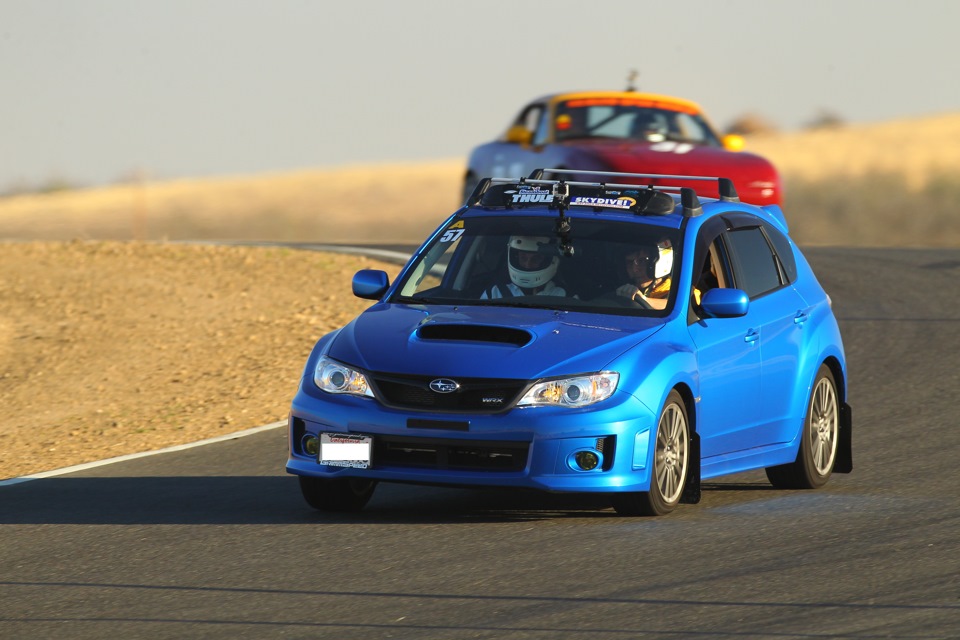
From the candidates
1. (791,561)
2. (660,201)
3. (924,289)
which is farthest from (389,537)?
(924,289)

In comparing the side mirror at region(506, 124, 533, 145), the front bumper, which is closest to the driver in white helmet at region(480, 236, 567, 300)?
the front bumper

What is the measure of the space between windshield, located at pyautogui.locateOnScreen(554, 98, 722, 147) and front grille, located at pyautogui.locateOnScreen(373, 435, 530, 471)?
11.6m

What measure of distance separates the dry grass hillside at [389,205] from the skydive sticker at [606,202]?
54.9 feet

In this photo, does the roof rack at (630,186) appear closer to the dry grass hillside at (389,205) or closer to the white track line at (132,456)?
the white track line at (132,456)

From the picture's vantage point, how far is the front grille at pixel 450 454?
28.2 ft

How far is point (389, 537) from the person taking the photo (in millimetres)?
8555

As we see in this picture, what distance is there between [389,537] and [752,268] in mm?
2993

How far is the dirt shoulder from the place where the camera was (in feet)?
43.9

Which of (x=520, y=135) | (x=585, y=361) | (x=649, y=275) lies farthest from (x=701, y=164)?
(x=585, y=361)

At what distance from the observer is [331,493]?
9.27m

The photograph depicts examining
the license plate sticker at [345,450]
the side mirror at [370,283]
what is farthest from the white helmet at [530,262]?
the license plate sticker at [345,450]

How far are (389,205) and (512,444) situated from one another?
4452 centimetres

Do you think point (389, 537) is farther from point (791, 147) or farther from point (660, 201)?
point (791, 147)

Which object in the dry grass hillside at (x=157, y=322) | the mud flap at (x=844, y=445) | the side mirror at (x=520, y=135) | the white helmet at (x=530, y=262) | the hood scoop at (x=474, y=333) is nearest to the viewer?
the hood scoop at (x=474, y=333)
